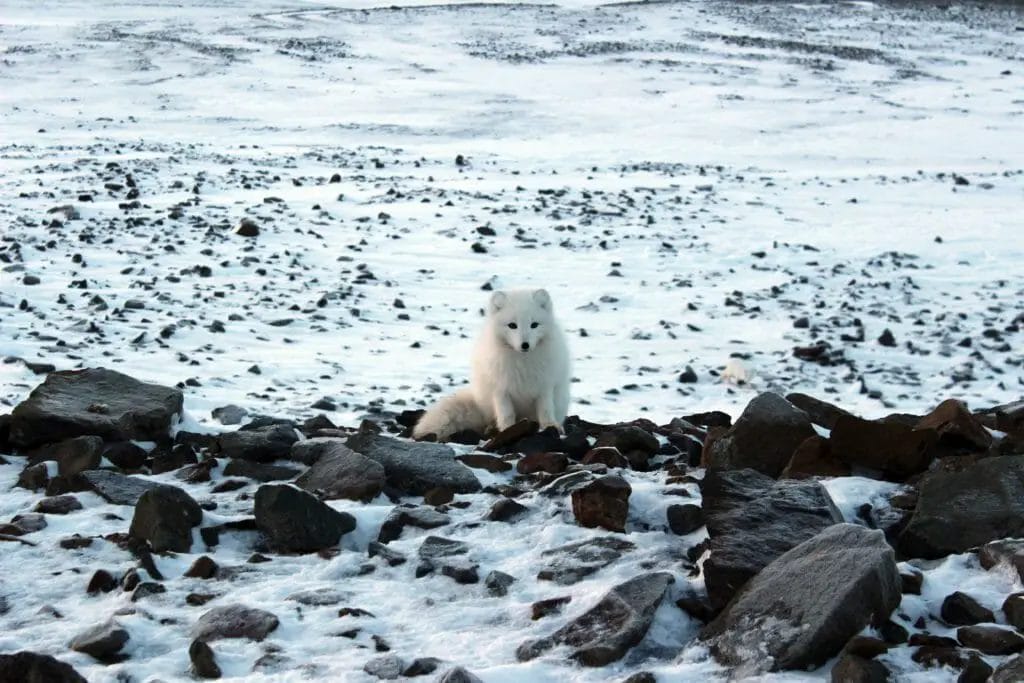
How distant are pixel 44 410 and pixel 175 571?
2.11 meters

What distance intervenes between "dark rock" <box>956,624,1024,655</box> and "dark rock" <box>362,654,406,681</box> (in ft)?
6.00

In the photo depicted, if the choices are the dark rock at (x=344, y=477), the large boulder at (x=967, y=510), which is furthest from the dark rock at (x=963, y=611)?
the dark rock at (x=344, y=477)

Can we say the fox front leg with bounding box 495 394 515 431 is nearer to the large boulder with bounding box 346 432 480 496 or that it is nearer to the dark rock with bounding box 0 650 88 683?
the large boulder with bounding box 346 432 480 496

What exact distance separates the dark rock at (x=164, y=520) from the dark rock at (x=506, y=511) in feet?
4.25

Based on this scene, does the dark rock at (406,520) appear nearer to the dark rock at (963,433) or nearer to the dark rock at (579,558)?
the dark rock at (579,558)

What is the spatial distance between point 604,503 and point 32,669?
7.41 ft

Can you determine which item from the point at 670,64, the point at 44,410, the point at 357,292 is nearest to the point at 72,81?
the point at 670,64

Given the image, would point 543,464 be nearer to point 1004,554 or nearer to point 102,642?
point 1004,554

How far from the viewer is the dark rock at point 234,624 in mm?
3891

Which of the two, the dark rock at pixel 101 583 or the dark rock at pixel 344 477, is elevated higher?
the dark rock at pixel 101 583

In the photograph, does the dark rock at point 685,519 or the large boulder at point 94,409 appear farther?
the large boulder at point 94,409

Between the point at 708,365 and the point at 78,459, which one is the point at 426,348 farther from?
the point at 78,459

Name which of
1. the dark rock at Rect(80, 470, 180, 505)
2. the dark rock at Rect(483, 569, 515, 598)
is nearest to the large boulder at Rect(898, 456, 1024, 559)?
the dark rock at Rect(483, 569, 515, 598)

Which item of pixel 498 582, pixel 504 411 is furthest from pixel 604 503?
pixel 504 411
